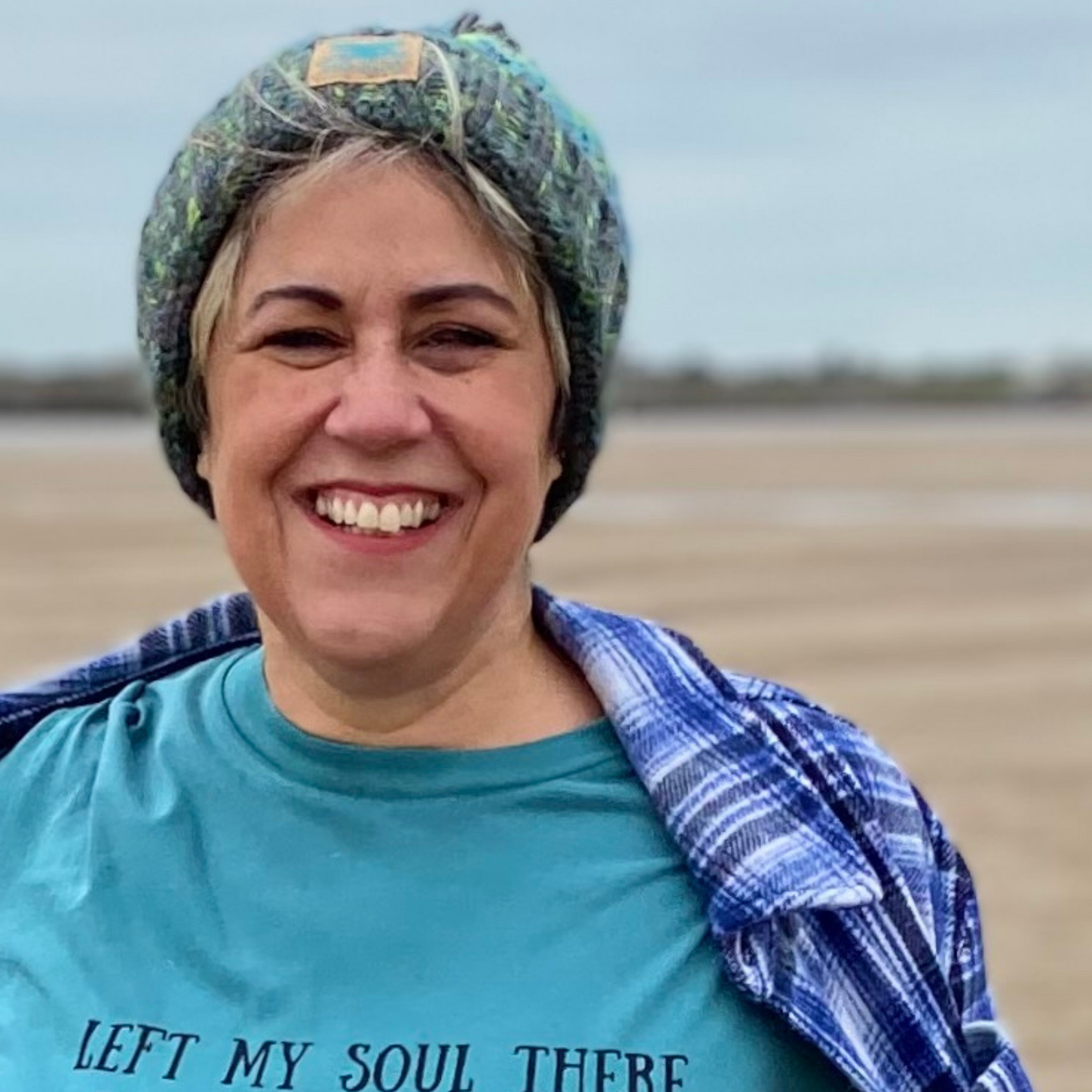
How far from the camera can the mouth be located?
2295mm

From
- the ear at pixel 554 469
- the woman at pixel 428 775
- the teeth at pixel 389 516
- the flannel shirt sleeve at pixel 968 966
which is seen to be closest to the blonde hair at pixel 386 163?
the woman at pixel 428 775

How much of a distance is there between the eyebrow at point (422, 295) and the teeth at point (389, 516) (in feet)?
0.70

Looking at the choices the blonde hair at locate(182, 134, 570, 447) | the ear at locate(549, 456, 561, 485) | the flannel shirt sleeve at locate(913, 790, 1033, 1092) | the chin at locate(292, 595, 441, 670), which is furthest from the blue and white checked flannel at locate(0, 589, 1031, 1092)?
the blonde hair at locate(182, 134, 570, 447)

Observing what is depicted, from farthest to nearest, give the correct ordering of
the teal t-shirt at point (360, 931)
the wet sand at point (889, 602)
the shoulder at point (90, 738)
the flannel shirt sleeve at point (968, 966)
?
the wet sand at point (889, 602), the shoulder at point (90, 738), the flannel shirt sleeve at point (968, 966), the teal t-shirt at point (360, 931)

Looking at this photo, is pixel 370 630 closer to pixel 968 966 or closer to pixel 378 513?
pixel 378 513

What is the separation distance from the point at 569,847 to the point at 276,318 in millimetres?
658

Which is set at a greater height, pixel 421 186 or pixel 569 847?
pixel 421 186

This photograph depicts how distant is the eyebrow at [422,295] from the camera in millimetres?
2270

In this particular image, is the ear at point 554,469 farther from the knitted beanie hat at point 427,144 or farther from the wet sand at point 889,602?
the wet sand at point 889,602

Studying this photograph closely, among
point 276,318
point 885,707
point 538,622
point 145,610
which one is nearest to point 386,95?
point 276,318

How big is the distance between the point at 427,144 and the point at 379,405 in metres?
0.28

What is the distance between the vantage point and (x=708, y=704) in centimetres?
253

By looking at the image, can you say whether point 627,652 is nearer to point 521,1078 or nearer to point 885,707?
point 521,1078

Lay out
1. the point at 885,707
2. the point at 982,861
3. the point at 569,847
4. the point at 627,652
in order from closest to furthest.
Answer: the point at 569,847
the point at 627,652
the point at 982,861
the point at 885,707
